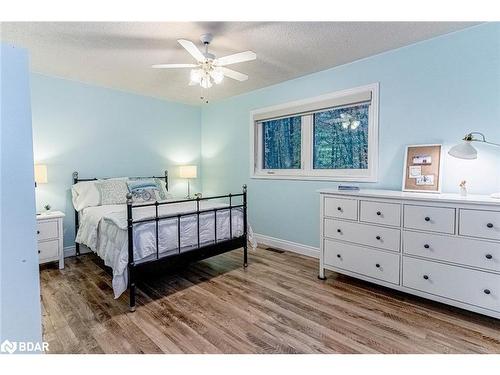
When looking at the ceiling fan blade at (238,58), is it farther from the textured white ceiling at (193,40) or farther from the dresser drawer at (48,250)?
the dresser drawer at (48,250)

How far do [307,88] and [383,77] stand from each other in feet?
3.08

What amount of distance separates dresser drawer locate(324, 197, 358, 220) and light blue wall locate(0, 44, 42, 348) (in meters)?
2.35

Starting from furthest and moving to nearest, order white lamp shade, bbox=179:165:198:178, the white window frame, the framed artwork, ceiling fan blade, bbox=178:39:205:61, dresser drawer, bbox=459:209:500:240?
white lamp shade, bbox=179:165:198:178, the white window frame, the framed artwork, ceiling fan blade, bbox=178:39:205:61, dresser drawer, bbox=459:209:500:240

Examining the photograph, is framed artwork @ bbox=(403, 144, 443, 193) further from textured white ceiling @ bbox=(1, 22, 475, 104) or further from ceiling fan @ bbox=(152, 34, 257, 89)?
ceiling fan @ bbox=(152, 34, 257, 89)

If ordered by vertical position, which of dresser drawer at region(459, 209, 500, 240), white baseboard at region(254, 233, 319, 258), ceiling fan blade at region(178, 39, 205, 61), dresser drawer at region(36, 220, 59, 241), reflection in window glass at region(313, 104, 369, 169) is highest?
ceiling fan blade at region(178, 39, 205, 61)

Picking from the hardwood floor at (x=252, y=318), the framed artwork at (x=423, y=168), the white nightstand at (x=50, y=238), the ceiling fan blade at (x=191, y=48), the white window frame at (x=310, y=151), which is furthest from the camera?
the white nightstand at (x=50, y=238)

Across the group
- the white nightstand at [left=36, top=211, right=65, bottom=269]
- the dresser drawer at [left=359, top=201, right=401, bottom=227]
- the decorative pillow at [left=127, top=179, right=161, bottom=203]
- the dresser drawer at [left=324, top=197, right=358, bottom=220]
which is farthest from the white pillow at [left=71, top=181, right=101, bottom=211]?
the dresser drawer at [left=359, top=201, right=401, bottom=227]

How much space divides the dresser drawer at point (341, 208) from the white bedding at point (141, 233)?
102 cm

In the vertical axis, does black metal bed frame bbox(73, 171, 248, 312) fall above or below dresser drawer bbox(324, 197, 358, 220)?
below

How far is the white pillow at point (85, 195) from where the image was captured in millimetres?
3412

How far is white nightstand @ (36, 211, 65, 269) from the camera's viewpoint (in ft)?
9.94

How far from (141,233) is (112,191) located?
1.59 metres

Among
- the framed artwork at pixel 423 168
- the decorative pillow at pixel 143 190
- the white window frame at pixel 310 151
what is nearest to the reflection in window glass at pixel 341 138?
the white window frame at pixel 310 151

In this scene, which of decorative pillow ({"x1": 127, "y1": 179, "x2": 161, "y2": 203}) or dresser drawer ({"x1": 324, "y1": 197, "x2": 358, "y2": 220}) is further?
decorative pillow ({"x1": 127, "y1": 179, "x2": 161, "y2": 203})
